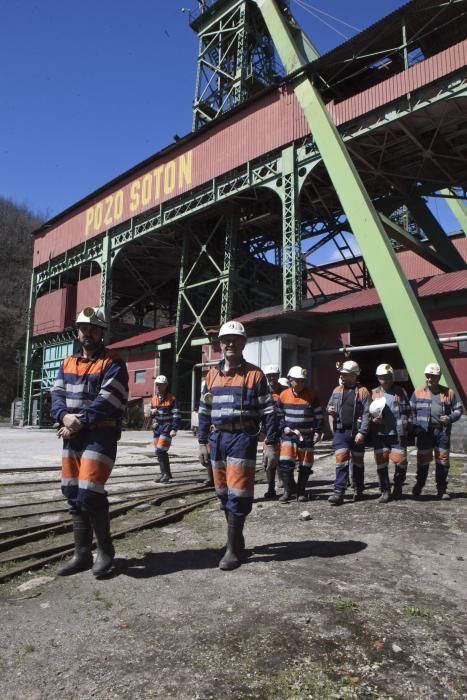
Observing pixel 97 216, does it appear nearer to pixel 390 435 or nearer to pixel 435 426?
pixel 390 435

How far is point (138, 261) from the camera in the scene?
33.5 meters

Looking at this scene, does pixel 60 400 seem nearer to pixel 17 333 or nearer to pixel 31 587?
pixel 31 587

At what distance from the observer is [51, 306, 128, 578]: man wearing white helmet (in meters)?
3.87

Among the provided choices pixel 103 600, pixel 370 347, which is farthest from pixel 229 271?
pixel 103 600

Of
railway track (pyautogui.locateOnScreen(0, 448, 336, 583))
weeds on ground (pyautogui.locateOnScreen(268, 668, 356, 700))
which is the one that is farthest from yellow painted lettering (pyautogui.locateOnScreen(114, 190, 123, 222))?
weeds on ground (pyautogui.locateOnScreen(268, 668, 356, 700))

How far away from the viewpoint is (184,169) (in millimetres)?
26078

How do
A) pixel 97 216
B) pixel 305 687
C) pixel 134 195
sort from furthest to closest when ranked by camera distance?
A: pixel 97 216 < pixel 134 195 < pixel 305 687

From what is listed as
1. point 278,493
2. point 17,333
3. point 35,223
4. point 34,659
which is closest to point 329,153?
point 278,493

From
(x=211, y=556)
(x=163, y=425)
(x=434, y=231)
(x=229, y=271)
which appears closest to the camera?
(x=211, y=556)

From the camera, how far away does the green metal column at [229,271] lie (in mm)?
24297

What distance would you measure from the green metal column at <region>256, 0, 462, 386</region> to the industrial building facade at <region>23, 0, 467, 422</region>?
93mm

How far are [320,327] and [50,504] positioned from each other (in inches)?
605

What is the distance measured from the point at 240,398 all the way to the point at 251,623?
181 cm

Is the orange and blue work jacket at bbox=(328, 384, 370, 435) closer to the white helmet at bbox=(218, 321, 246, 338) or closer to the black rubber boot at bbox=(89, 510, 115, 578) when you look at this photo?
the white helmet at bbox=(218, 321, 246, 338)
